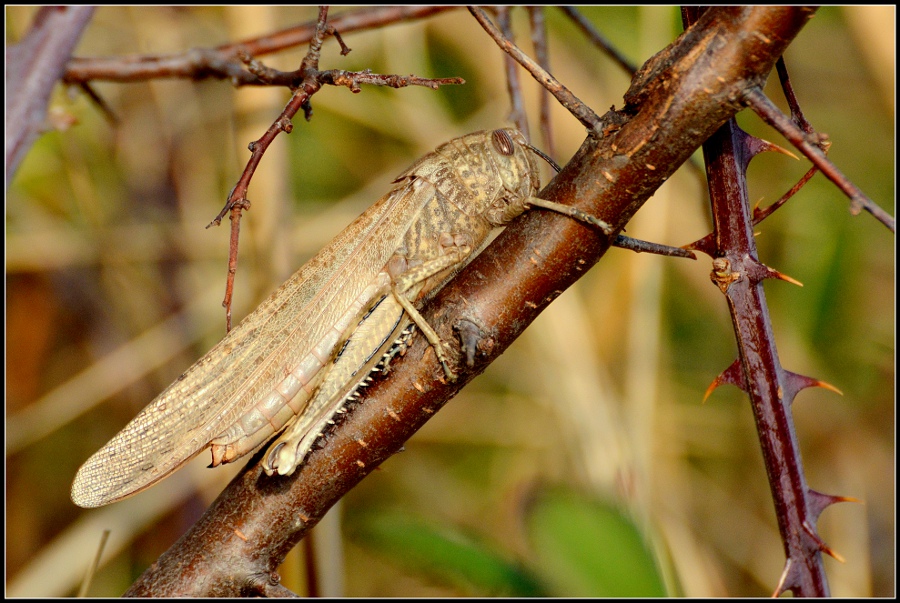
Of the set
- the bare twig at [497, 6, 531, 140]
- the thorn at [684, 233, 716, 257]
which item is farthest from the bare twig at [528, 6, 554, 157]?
the thorn at [684, 233, 716, 257]

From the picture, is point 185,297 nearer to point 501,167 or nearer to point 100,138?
point 100,138

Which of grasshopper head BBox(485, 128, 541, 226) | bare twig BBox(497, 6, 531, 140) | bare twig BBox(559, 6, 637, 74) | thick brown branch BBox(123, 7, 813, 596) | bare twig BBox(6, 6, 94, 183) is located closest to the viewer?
thick brown branch BBox(123, 7, 813, 596)

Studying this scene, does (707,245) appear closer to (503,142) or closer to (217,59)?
(503,142)

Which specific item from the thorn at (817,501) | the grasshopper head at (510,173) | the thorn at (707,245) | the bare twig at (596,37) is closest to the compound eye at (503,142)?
the grasshopper head at (510,173)

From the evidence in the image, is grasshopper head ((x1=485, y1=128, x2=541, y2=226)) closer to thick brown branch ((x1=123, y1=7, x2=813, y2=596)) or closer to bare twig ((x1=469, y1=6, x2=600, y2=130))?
thick brown branch ((x1=123, y1=7, x2=813, y2=596))

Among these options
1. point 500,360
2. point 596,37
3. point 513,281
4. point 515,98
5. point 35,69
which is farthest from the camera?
point 500,360

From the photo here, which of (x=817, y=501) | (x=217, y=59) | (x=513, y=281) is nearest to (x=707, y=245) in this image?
(x=513, y=281)

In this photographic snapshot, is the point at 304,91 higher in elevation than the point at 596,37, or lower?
lower

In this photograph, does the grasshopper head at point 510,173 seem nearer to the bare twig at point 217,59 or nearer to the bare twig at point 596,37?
the bare twig at point 596,37
